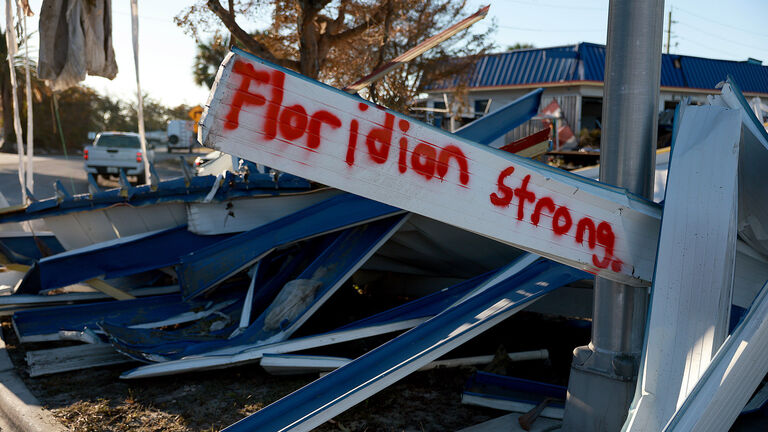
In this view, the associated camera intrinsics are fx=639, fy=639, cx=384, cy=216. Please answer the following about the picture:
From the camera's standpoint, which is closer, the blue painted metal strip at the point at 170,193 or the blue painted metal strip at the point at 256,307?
the blue painted metal strip at the point at 256,307

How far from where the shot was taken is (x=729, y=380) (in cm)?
190

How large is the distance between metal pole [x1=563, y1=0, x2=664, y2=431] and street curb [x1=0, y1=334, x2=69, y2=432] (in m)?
2.58

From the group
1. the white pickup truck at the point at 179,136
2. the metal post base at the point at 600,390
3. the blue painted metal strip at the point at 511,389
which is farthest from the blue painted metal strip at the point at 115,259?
the white pickup truck at the point at 179,136

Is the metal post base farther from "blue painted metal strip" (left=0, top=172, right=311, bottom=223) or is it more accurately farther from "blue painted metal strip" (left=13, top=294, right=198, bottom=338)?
"blue painted metal strip" (left=13, top=294, right=198, bottom=338)

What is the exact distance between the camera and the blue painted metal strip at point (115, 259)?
490cm

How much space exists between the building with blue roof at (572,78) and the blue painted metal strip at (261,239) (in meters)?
20.1

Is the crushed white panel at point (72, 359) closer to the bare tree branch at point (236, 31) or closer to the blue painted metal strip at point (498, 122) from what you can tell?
the blue painted metal strip at point (498, 122)

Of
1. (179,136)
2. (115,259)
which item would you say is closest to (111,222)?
(115,259)

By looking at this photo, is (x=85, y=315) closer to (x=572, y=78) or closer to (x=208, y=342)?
(x=208, y=342)

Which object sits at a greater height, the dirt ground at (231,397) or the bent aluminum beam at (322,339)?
the bent aluminum beam at (322,339)

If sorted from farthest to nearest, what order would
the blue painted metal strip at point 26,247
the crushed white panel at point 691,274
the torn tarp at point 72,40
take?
1. the blue painted metal strip at point 26,247
2. the torn tarp at point 72,40
3. the crushed white panel at point 691,274

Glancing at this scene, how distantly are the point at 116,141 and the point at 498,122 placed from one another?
19097mm

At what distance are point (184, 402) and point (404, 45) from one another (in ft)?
57.7

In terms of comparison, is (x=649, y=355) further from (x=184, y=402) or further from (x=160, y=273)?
(x=160, y=273)
